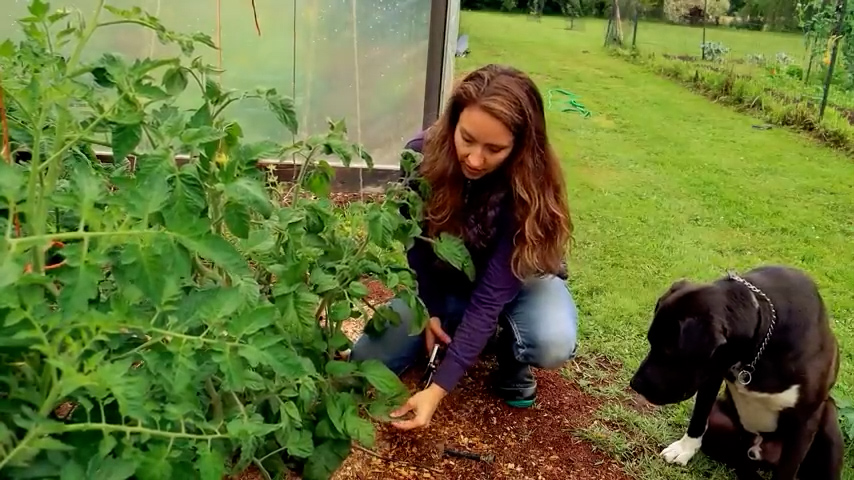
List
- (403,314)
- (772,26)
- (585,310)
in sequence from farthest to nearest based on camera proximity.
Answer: (772,26) < (585,310) < (403,314)

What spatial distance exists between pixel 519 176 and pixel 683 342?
568mm

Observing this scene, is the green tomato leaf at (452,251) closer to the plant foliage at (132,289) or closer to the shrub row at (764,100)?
the plant foliage at (132,289)

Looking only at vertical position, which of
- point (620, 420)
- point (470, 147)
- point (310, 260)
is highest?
point (470, 147)

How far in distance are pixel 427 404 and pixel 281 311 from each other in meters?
0.67

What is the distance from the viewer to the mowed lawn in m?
2.82

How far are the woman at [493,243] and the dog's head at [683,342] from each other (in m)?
0.34

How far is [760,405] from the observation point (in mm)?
2029

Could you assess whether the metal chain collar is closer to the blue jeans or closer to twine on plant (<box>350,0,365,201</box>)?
the blue jeans

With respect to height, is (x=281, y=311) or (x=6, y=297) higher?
(x=6, y=297)

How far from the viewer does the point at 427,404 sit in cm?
193

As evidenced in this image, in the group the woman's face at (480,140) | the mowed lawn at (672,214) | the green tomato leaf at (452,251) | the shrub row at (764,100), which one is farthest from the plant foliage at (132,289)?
the shrub row at (764,100)

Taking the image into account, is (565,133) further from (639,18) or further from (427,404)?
(639,18)

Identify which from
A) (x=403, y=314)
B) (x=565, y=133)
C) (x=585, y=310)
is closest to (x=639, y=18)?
(x=565, y=133)

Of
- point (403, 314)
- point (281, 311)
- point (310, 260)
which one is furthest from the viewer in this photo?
point (403, 314)
